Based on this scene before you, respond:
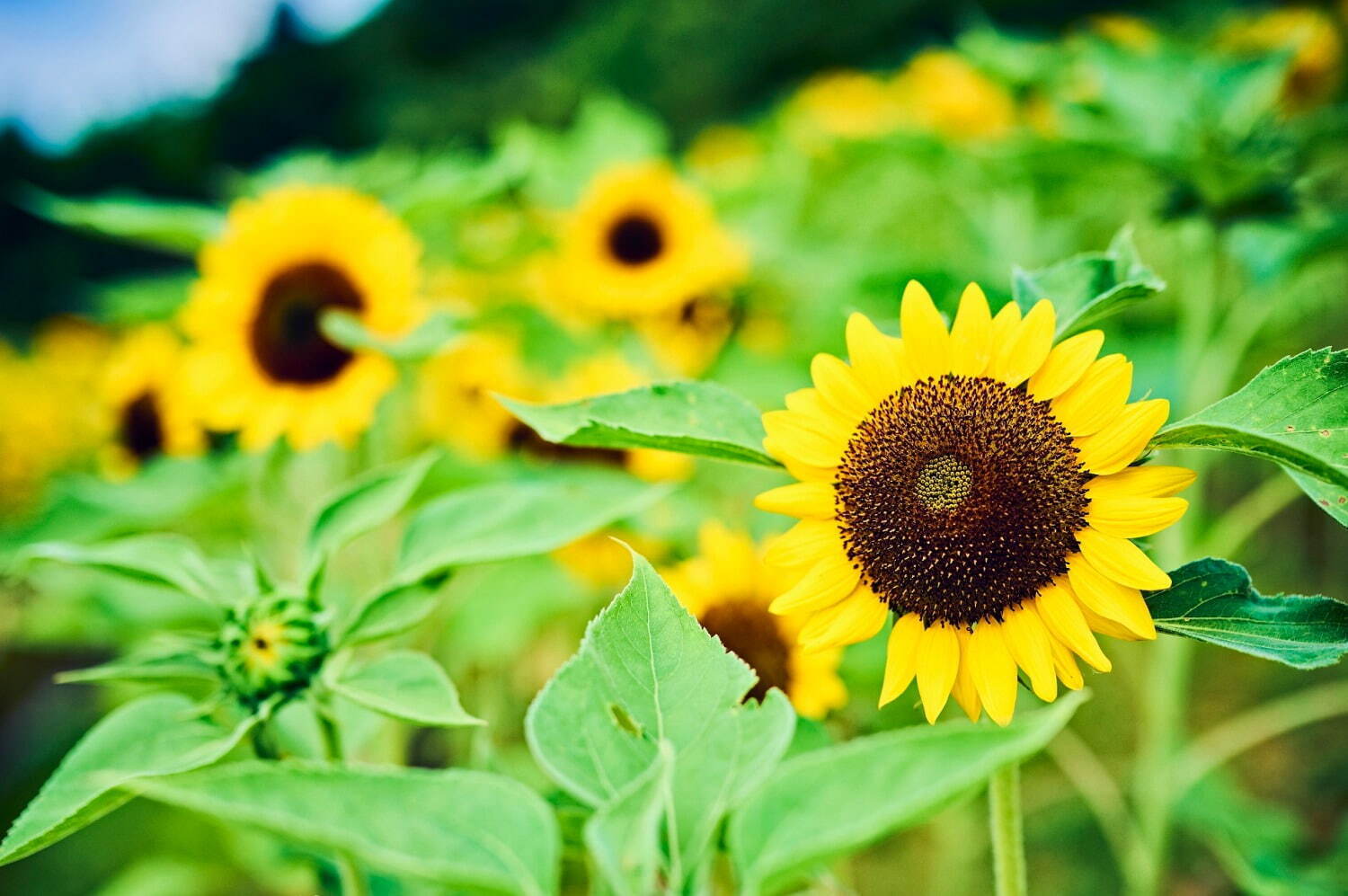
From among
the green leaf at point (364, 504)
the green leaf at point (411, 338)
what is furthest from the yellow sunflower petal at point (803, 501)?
the green leaf at point (411, 338)

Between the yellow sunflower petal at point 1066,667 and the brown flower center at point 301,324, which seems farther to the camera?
the brown flower center at point 301,324

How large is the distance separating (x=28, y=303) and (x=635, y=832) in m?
3.10

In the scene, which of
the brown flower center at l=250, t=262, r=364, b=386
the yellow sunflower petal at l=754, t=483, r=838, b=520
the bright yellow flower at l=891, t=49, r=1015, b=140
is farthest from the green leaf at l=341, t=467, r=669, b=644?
the bright yellow flower at l=891, t=49, r=1015, b=140

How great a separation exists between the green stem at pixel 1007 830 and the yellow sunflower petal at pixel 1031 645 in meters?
0.05

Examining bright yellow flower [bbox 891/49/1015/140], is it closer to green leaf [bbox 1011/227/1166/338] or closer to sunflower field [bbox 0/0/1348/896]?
sunflower field [bbox 0/0/1348/896]

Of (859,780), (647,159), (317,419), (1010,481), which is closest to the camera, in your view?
(859,780)

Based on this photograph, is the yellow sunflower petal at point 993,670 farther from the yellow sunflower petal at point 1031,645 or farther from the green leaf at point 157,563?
the green leaf at point 157,563

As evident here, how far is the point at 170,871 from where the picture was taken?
0.99 meters

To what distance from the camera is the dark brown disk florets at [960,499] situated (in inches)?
15.8

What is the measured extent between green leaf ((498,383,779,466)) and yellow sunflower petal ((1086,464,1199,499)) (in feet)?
0.45

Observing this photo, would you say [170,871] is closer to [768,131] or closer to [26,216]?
[768,131]

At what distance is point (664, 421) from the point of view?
16.9 inches

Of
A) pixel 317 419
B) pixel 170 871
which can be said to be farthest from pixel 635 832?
pixel 170 871

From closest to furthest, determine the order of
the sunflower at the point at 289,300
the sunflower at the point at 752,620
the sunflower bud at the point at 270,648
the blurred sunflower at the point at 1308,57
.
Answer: the sunflower bud at the point at 270,648, the sunflower at the point at 752,620, the sunflower at the point at 289,300, the blurred sunflower at the point at 1308,57
